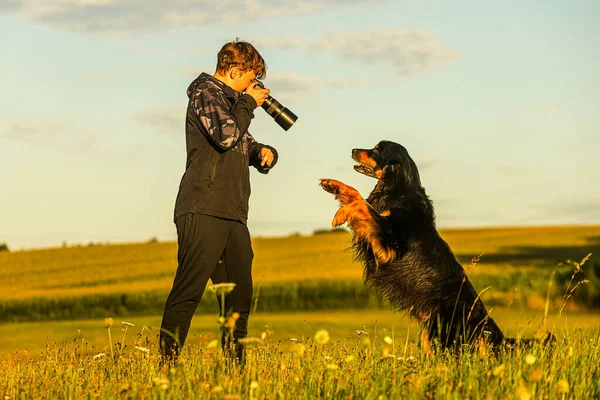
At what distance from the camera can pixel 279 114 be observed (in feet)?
19.4

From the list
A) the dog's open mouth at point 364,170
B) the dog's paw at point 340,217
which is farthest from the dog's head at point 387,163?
the dog's paw at point 340,217

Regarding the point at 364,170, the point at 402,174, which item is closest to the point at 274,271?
the point at 364,170

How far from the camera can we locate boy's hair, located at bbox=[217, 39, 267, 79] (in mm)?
5477

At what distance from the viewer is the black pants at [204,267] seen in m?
5.29

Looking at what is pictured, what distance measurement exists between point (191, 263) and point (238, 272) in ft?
1.17

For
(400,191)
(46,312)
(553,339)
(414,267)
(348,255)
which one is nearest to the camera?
(553,339)

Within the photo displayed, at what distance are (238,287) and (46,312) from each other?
15894mm

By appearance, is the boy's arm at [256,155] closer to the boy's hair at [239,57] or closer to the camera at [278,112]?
the camera at [278,112]

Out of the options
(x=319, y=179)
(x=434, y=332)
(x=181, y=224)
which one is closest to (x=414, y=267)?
(x=434, y=332)

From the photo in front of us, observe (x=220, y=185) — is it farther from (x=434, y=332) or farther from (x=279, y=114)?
(x=434, y=332)

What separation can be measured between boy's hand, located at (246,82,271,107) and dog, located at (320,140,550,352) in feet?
3.82

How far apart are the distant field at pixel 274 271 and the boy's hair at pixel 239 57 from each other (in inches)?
306

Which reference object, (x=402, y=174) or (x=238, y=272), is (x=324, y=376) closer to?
(x=238, y=272)

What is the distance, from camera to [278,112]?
19.4ft
